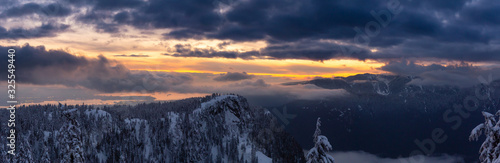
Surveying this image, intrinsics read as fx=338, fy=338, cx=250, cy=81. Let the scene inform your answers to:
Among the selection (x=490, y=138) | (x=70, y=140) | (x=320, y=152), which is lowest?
(x=320, y=152)

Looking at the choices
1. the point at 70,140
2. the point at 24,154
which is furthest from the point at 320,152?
the point at 24,154

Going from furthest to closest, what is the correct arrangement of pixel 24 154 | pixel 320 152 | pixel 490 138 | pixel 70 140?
pixel 24 154 < pixel 320 152 < pixel 70 140 < pixel 490 138

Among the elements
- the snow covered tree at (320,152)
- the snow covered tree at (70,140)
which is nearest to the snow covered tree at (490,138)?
the snow covered tree at (320,152)

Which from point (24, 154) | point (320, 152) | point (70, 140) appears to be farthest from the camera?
point (24, 154)

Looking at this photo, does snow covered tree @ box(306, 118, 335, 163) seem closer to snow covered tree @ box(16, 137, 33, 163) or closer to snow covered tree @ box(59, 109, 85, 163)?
snow covered tree @ box(59, 109, 85, 163)

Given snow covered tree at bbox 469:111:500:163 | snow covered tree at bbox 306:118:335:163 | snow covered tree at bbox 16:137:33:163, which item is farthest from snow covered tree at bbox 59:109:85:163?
snow covered tree at bbox 469:111:500:163

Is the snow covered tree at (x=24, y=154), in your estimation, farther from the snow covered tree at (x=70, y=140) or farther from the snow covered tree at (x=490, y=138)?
the snow covered tree at (x=490, y=138)

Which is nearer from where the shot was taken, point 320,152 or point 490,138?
point 490,138

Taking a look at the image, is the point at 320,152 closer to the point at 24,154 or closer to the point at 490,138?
the point at 490,138
